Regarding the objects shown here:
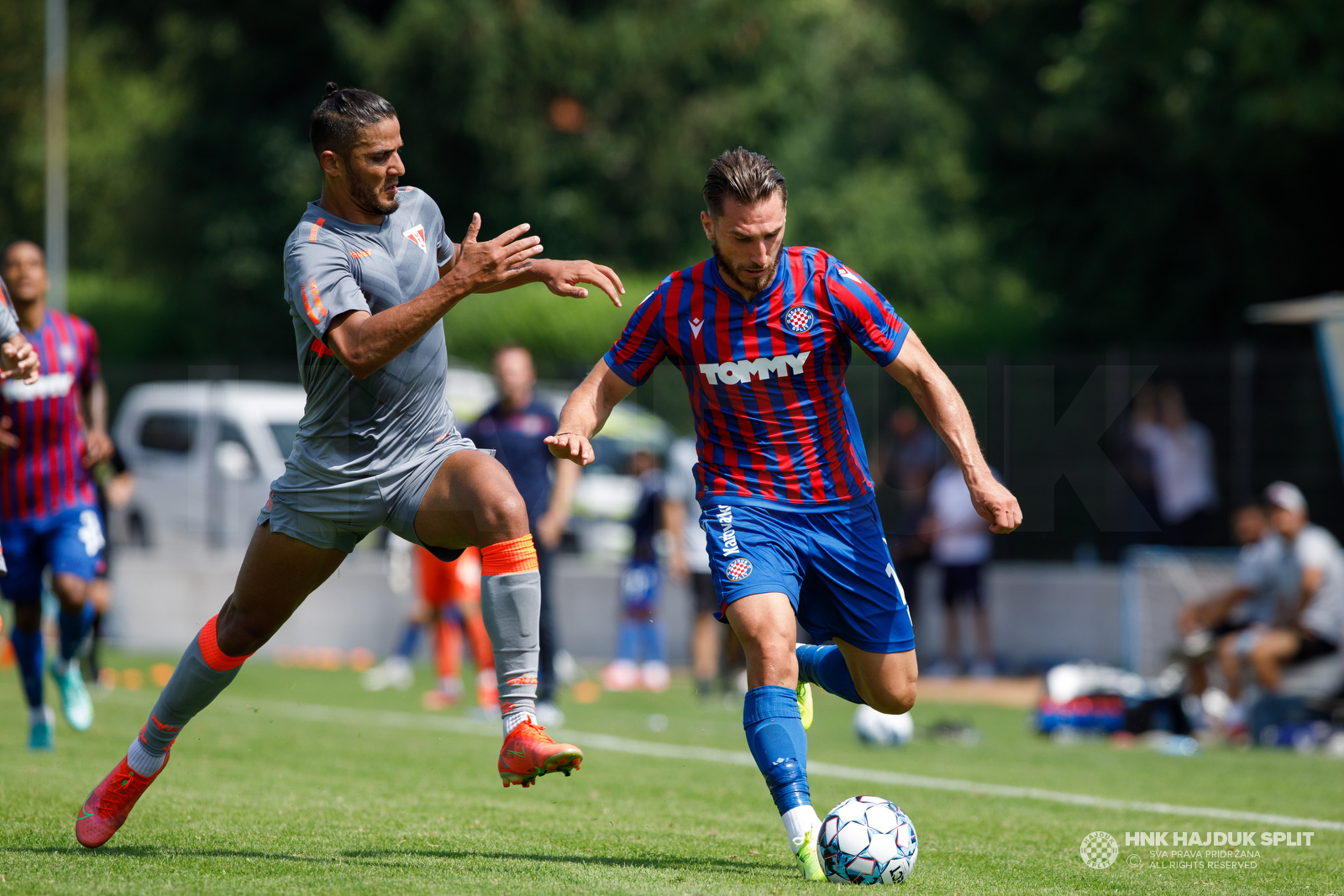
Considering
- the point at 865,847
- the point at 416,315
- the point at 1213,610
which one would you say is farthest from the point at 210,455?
the point at 865,847

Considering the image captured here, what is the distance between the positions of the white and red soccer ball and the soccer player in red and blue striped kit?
363 mm

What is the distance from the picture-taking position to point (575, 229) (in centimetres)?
3212

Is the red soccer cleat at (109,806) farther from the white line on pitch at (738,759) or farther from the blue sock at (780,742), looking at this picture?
the white line on pitch at (738,759)

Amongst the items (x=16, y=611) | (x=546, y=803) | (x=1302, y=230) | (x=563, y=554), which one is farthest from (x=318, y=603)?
(x=1302, y=230)

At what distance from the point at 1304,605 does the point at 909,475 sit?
5669 mm

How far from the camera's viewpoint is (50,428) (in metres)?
8.52

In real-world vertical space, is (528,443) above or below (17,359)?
below

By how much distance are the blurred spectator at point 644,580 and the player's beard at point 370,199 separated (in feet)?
30.0

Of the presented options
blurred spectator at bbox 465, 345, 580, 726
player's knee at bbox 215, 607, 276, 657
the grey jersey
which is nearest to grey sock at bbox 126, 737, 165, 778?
player's knee at bbox 215, 607, 276, 657

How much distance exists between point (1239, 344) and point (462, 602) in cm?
1107

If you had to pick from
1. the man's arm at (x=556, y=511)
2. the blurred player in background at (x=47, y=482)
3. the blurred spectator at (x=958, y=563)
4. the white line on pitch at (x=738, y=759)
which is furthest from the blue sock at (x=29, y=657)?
the blurred spectator at (x=958, y=563)

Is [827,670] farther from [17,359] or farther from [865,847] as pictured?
[17,359]

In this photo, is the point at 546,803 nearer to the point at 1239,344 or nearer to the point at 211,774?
the point at 211,774

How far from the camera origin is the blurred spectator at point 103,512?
967cm
